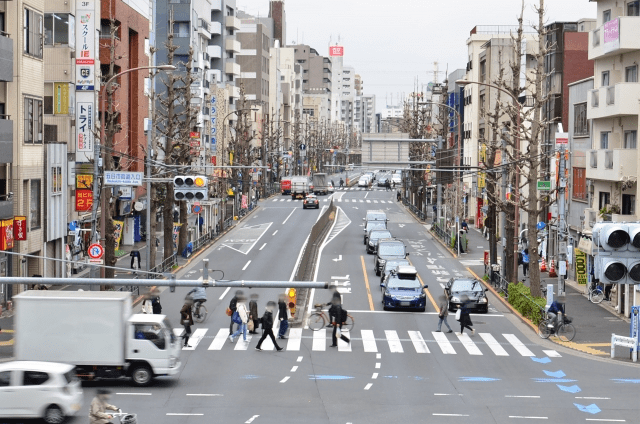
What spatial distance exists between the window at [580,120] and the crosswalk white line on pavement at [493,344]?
19400 mm

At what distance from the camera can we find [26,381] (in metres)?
20.7

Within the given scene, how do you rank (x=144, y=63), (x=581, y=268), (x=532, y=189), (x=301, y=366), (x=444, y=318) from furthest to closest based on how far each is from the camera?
(x=144, y=63) < (x=581, y=268) < (x=532, y=189) < (x=444, y=318) < (x=301, y=366)

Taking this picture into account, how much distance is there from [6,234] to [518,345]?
21.3 metres

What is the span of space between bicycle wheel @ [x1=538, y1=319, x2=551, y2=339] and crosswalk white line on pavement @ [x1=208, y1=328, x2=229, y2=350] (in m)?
12.0

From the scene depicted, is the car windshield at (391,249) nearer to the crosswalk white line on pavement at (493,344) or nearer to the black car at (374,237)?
the black car at (374,237)

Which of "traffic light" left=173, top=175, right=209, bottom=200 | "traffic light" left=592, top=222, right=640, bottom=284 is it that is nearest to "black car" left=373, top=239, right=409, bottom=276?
"traffic light" left=173, top=175, right=209, bottom=200

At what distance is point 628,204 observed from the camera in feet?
143

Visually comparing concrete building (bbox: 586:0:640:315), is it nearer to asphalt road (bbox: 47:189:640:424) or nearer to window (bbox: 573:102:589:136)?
window (bbox: 573:102:589:136)

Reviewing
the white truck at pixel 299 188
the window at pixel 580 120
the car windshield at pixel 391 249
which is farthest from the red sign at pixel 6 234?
the white truck at pixel 299 188

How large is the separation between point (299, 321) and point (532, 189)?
1205 cm

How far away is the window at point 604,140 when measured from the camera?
46.6 meters

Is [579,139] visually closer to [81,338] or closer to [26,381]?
[81,338]

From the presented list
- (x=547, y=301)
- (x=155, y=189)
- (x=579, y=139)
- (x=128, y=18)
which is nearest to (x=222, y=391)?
(x=547, y=301)

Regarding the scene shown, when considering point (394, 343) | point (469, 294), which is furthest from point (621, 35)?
point (394, 343)
